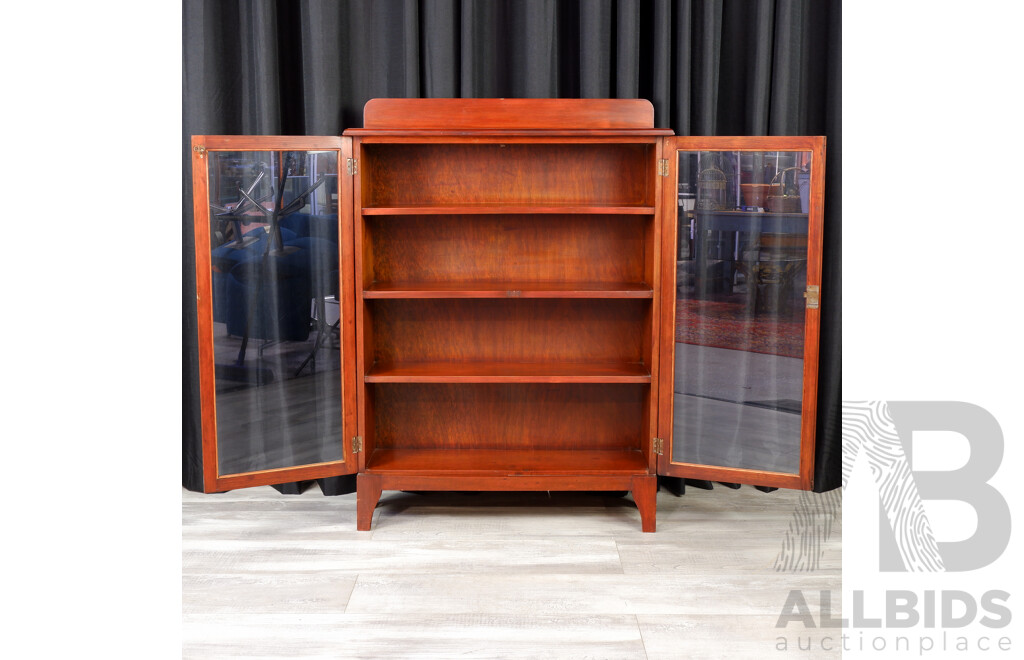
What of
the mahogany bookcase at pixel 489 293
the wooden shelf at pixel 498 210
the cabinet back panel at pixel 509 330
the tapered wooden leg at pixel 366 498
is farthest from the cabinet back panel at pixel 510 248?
the tapered wooden leg at pixel 366 498

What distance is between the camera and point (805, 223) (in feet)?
8.73

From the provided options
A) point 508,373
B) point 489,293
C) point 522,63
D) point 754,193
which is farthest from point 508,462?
point 522,63

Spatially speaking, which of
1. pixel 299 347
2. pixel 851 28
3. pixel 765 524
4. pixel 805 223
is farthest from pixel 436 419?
pixel 851 28

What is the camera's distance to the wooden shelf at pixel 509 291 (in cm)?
272

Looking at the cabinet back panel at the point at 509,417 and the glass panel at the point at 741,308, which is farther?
the cabinet back panel at the point at 509,417

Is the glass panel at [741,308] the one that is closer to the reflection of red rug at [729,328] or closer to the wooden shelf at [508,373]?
the reflection of red rug at [729,328]

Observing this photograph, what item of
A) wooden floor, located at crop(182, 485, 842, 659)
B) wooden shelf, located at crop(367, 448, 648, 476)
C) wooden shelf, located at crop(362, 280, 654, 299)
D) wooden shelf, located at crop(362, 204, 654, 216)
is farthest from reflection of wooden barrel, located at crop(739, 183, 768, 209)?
wooden floor, located at crop(182, 485, 842, 659)

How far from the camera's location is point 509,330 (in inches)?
120

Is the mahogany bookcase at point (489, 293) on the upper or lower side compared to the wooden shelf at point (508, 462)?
upper

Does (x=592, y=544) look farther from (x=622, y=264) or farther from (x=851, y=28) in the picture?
(x=851, y=28)

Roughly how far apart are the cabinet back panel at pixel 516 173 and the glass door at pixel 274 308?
→ 315mm

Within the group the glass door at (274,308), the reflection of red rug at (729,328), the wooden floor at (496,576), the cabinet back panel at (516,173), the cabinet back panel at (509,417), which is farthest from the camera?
the cabinet back panel at (509,417)

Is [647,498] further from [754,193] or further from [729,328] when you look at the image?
[754,193]

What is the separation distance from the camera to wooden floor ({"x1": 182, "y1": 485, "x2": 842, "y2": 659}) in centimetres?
208
